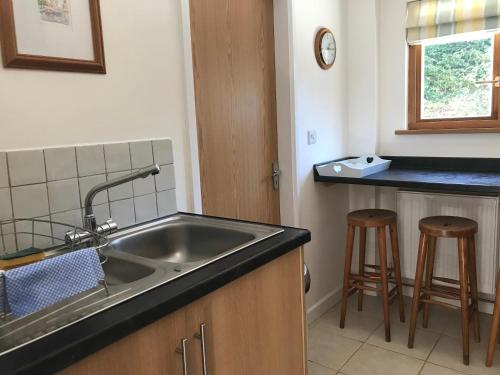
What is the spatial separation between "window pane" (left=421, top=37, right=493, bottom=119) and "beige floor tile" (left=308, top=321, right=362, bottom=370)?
1.56 m

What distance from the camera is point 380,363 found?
7.50 ft

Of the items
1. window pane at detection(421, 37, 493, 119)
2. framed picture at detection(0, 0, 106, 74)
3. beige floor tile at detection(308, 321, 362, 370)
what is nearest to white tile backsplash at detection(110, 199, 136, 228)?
framed picture at detection(0, 0, 106, 74)

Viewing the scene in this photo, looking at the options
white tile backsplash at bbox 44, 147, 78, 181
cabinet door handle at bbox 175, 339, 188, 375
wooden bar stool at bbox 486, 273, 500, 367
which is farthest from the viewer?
wooden bar stool at bbox 486, 273, 500, 367

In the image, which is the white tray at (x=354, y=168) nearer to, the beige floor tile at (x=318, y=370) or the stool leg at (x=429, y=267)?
the stool leg at (x=429, y=267)

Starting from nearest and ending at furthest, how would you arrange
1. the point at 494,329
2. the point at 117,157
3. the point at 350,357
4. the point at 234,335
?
the point at 234,335, the point at 117,157, the point at 494,329, the point at 350,357

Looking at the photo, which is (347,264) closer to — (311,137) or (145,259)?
(311,137)

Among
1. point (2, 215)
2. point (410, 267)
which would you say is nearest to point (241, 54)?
point (2, 215)

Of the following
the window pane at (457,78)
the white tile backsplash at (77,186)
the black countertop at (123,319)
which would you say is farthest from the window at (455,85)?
the black countertop at (123,319)

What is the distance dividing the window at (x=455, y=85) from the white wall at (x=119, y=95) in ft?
5.85

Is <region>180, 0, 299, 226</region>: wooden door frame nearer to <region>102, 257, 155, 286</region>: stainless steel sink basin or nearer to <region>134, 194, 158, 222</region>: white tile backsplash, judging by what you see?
<region>134, 194, 158, 222</region>: white tile backsplash

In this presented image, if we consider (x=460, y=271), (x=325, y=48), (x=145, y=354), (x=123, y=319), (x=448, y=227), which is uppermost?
(x=325, y=48)

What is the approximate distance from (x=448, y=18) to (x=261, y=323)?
7.43 feet

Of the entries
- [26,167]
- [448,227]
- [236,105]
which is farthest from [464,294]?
[26,167]

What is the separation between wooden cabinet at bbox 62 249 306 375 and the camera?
3.08ft
